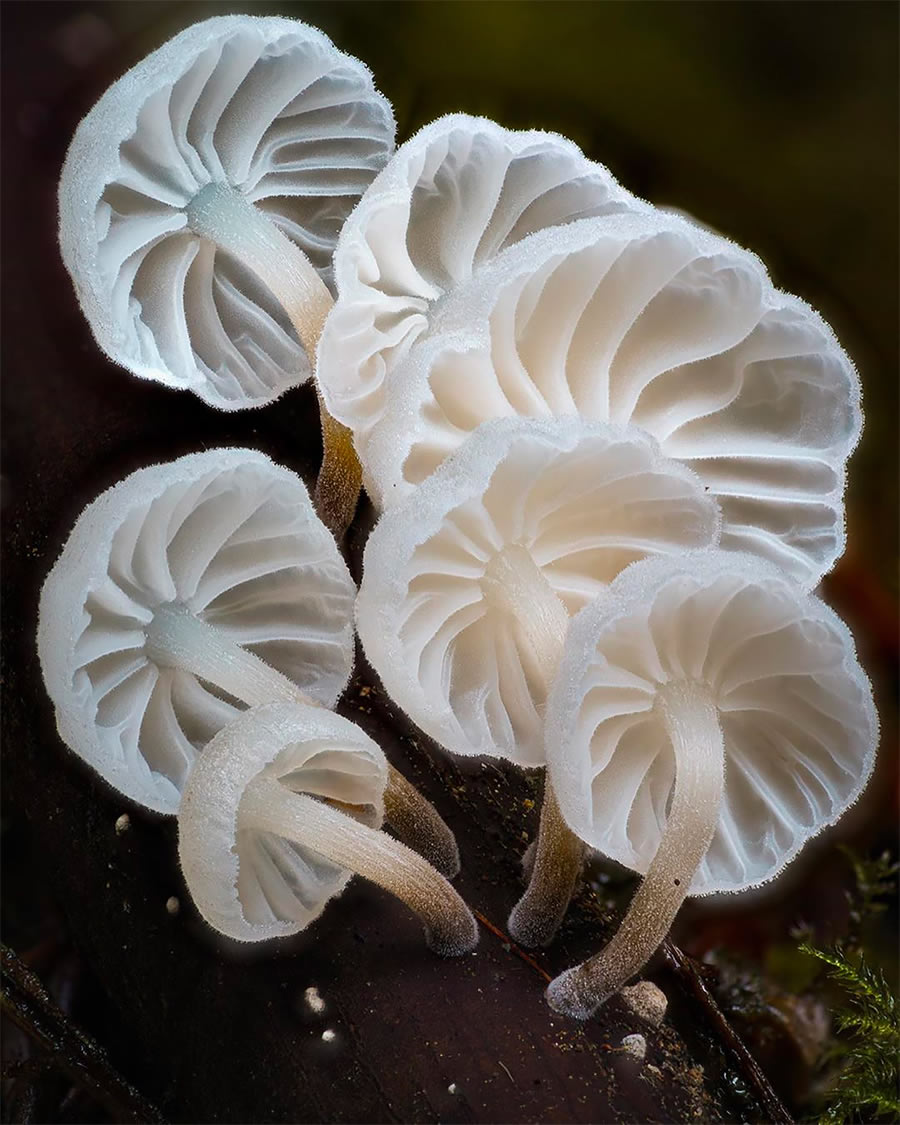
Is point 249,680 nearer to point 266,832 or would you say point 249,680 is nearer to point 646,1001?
point 266,832

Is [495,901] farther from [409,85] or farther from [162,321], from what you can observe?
[409,85]

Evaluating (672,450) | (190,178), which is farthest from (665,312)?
(190,178)

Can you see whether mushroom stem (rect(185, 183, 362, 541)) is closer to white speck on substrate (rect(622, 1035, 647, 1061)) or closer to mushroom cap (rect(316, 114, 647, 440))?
mushroom cap (rect(316, 114, 647, 440))

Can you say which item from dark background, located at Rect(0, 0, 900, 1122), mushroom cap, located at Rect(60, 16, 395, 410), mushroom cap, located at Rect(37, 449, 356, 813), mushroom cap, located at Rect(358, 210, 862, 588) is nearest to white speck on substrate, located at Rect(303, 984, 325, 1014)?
dark background, located at Rect(0, 0, 900, 1122)

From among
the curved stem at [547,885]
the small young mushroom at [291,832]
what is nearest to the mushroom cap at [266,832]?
the small young mushroom at [291,832]

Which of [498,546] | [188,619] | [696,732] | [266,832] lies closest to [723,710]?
[696,732]

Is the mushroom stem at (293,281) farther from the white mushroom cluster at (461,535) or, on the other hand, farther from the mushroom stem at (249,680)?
the mushroom stem at (249,680)
